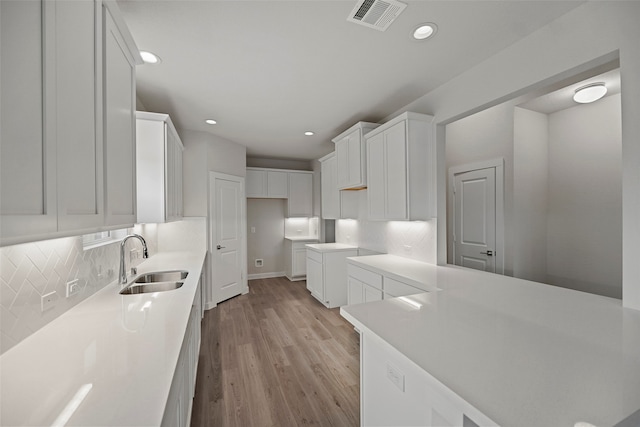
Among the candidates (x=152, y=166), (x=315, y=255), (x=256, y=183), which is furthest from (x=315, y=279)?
(x=152, y=166)

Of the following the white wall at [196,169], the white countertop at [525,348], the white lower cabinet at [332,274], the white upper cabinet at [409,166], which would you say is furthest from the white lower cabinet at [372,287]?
the white wall at [196,169]

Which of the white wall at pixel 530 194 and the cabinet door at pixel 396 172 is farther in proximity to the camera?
the white wall at pixel 530 194

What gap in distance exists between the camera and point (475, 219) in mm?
3592

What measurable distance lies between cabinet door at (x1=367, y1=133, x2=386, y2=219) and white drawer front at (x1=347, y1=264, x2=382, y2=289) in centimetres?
66

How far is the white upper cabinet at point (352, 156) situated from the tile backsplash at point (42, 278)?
2.66 metres

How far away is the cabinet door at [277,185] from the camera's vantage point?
5.50 m

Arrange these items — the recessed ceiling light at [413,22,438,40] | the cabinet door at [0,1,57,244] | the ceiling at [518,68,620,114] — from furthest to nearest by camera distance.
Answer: the ceiling at [518,68,620,114], the recessed ceiling light at [413,22,438,40], the cabinet door at [0,1,57,244]

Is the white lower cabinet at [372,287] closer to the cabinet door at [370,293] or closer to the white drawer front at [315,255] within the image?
the cabinet door at [370,293]

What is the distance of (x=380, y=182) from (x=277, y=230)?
11.4 ft

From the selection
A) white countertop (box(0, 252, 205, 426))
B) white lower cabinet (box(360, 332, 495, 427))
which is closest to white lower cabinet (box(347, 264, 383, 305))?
white lower cabinet (box(360, 332, 495, 427))

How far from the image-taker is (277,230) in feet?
19.8

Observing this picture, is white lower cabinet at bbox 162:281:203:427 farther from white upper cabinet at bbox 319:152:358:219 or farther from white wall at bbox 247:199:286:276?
white wall at bbox 247:199:286:276

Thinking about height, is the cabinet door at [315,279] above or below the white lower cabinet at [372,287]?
below

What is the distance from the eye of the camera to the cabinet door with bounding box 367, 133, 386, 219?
3.02 meters
